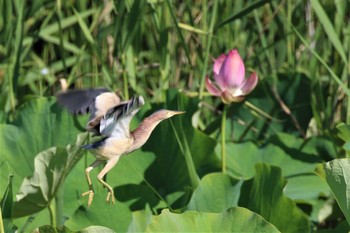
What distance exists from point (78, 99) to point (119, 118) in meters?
0.17

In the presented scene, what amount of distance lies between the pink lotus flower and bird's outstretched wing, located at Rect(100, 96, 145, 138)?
39 centimetres

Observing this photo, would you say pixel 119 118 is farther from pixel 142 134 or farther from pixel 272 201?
pixel 272 201

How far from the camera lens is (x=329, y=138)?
198 centimetres

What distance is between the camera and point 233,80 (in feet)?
5.27

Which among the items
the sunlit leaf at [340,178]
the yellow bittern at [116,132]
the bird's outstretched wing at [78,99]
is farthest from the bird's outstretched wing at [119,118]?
the sunlit leaf at [340,178]

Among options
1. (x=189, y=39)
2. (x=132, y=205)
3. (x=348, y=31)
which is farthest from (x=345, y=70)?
(x=132, y=205)

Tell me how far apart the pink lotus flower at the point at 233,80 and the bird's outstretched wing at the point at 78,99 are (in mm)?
305

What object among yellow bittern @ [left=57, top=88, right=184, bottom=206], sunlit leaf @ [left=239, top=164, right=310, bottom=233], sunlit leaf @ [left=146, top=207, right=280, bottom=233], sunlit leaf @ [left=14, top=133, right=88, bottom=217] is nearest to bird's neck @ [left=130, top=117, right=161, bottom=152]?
yellow bittern @ [left=57, top=88, right=184, bottom=206]

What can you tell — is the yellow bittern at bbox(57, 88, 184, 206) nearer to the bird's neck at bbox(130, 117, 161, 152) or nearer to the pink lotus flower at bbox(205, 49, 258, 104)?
the bird's neck at bbox(130, 117, 161, 152)

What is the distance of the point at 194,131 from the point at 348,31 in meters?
0.55

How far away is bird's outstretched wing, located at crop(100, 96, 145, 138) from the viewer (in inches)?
46.7

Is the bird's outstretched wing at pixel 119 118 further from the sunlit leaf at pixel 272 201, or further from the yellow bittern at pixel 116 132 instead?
the sunlit leaf at pixel 272 201

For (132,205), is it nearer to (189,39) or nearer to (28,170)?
(28,170)

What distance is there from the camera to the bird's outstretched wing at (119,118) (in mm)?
1186
